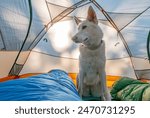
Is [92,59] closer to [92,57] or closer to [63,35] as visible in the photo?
[92,57]

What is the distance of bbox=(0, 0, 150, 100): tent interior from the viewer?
3.51 meters

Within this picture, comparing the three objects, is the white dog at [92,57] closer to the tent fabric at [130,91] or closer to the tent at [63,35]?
the tent fabric at [130,91]

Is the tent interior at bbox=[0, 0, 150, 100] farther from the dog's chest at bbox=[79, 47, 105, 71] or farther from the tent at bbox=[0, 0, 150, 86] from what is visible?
the dog's chest at bbox=[79, 47, 105, 71]

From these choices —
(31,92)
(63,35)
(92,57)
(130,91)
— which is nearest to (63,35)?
(63,35)

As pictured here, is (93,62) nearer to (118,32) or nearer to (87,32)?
(87,32)

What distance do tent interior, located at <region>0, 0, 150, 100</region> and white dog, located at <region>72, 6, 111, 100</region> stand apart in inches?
31.1

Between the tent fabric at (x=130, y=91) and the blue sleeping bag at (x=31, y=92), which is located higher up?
the tent fabric at (x=130, y=91)

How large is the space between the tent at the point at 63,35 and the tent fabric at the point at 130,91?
0.46m

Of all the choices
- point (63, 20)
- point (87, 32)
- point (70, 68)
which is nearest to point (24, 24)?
point (63, 20)

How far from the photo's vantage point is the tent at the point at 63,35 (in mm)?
3510

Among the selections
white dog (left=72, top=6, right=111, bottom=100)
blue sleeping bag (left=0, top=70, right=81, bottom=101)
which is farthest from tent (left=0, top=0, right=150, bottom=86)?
blue sleeping bag (left=0, top=70, right=81, bottom=101)

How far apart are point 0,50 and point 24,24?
372 millimetres

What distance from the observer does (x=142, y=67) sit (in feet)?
12.2

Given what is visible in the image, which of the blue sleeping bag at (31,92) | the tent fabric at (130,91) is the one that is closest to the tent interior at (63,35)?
the tent fabric at (130,91)
